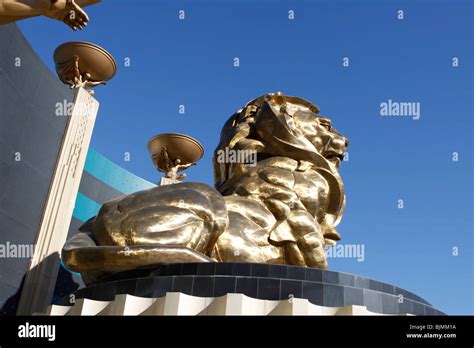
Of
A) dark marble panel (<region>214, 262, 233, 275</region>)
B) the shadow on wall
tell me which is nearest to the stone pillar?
the shadow on wall

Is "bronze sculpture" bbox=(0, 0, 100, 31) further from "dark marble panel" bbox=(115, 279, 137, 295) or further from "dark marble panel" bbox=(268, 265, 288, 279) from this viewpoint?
"dark marble panel" bbox=(268, 265, 288, 279)

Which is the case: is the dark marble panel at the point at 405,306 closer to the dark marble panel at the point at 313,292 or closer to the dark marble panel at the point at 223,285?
the dark marble panel at the point at 313,292

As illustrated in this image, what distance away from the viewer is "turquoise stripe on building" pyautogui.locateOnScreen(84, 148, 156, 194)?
18.0 m

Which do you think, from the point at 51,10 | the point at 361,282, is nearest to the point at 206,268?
the point at 361,282

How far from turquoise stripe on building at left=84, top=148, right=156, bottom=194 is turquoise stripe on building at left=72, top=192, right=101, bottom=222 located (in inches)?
43.5

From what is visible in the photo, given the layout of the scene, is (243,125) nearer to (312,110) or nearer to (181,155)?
(312,110)

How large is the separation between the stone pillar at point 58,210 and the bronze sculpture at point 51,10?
18.1 feet

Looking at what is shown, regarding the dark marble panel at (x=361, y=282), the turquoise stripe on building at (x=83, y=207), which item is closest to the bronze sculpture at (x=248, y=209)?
the dark marble panel at (x=361, y=282)

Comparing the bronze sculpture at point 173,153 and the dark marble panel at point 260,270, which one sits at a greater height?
the bronze sculpture at point 173,153

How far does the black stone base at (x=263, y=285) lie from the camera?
16.2 ft

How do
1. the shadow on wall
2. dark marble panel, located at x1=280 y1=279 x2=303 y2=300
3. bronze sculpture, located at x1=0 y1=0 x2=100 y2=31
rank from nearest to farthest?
bronze sculpture, located at x1=0 y1=0 x2=100 y2=31 < dark marble panel, located at x1=280 y1=279 x2=303 y2=300 < the shadow on wall

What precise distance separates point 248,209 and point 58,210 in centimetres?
494

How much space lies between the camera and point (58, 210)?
32.8 feet

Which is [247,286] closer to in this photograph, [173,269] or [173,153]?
[173,269]
